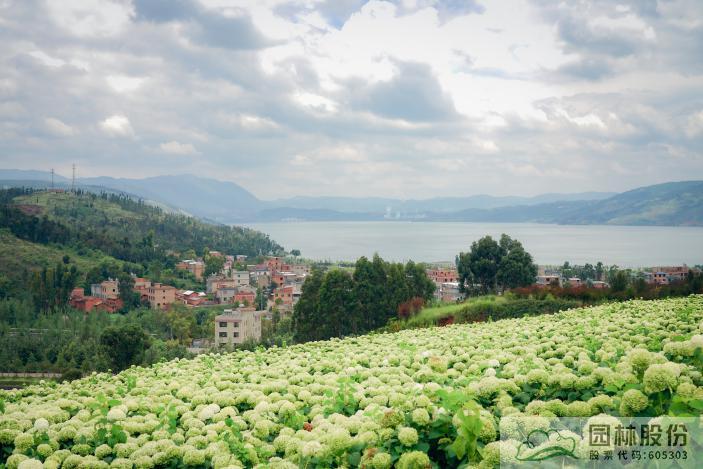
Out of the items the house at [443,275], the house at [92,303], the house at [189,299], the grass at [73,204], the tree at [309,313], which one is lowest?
the house at [189,299]

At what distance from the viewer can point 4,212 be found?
70.0 metres

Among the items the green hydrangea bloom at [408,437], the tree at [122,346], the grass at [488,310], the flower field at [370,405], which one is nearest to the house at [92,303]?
the tree at [122,346]

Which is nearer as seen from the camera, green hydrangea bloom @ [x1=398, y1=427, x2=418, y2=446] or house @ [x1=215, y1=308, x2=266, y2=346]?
green hydrangea bloom @ [x1=398, y1=427, x2=418, y2=446]

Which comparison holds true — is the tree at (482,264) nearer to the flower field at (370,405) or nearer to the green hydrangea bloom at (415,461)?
the flower field at (370,405)

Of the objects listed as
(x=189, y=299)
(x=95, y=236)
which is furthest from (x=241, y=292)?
(x=95, y=236)

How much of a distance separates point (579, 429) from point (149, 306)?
5760 cm

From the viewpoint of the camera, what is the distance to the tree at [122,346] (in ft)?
66.8

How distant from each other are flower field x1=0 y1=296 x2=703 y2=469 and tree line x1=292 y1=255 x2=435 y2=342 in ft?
46.0

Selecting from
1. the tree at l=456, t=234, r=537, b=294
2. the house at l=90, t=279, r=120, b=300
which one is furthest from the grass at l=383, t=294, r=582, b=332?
the house at l=90, t=279, r=120, b=300

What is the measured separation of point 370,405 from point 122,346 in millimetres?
19584

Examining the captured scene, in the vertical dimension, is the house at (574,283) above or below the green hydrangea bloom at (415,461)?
below

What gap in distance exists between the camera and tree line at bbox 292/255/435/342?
20.4 meters

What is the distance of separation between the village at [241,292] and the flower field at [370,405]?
23.2 m

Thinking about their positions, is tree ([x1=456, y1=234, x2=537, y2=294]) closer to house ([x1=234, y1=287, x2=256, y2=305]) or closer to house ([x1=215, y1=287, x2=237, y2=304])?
house ([x1=234, y1=287, x2=256, y2=305])
